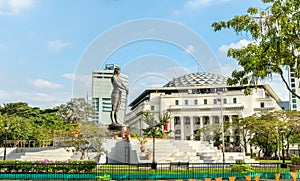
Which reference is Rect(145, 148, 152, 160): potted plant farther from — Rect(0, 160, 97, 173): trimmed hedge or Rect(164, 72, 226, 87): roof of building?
Rect(164, 72, 226, 87): roof of building

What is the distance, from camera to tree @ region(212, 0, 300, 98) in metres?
13.7

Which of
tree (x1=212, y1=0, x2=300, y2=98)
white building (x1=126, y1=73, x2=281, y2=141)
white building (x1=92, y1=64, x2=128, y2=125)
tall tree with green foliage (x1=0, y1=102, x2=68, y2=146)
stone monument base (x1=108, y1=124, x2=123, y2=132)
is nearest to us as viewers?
tree (x1=212, y1=0, x2=300, y2=98)

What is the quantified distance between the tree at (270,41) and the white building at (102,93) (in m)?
21.0

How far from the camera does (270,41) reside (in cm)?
1403

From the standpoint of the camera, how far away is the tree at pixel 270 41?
44.8 feet

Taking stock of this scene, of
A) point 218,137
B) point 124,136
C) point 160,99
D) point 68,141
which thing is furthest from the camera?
point 160,99

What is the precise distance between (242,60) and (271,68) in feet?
4.24

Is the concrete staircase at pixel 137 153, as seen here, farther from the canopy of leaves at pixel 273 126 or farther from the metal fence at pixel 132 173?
the canopy of leaves at pixel 273 126

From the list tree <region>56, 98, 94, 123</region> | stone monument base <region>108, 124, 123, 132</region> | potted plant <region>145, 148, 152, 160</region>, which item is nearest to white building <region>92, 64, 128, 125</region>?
tree <region>56, 98, 94, 123</region>

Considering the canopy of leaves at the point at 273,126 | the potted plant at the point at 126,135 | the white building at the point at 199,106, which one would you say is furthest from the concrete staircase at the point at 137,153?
the white building at the point at 199,106

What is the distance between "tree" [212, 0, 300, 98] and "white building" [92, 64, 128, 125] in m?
21.0

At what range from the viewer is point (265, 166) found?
71.9 feet

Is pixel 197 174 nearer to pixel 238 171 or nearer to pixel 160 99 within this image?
pixel 238 171

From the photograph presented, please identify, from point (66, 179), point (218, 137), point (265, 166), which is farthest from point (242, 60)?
point (218, 137)
